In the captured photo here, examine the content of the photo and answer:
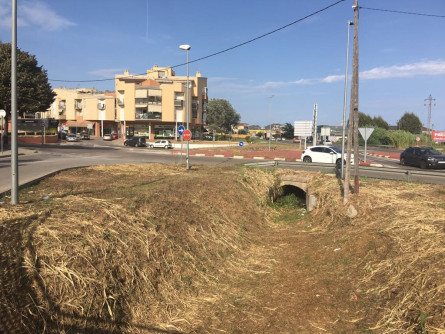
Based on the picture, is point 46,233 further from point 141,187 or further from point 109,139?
point 109,139

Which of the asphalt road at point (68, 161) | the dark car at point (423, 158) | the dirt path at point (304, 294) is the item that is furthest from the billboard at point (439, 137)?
the dirt path at point (304, 294)

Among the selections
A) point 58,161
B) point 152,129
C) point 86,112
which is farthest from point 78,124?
point 58,161

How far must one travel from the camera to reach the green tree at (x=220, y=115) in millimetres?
87750

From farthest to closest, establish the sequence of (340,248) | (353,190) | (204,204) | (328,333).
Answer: (353,190)
(204,204)
(340,248)
(328,333)

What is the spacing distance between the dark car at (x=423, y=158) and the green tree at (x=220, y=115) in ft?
210

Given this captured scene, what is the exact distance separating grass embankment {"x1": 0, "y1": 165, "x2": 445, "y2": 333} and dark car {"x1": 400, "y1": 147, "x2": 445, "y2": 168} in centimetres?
1588

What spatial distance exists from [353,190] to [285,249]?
3716mm

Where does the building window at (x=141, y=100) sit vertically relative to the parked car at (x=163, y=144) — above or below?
above

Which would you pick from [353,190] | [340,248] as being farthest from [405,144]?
[340,248]

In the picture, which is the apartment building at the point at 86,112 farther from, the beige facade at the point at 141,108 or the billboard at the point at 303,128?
the billboard at the point at 303,128

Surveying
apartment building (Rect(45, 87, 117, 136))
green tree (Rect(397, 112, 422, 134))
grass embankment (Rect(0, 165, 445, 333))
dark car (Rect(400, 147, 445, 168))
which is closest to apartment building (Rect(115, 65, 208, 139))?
apartment building (Rect(45, 87, 117, 136))

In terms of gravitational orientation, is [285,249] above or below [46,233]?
below

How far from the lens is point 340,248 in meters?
7.73

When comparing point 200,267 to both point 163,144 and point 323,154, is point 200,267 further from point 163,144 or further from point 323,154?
point 163,144
